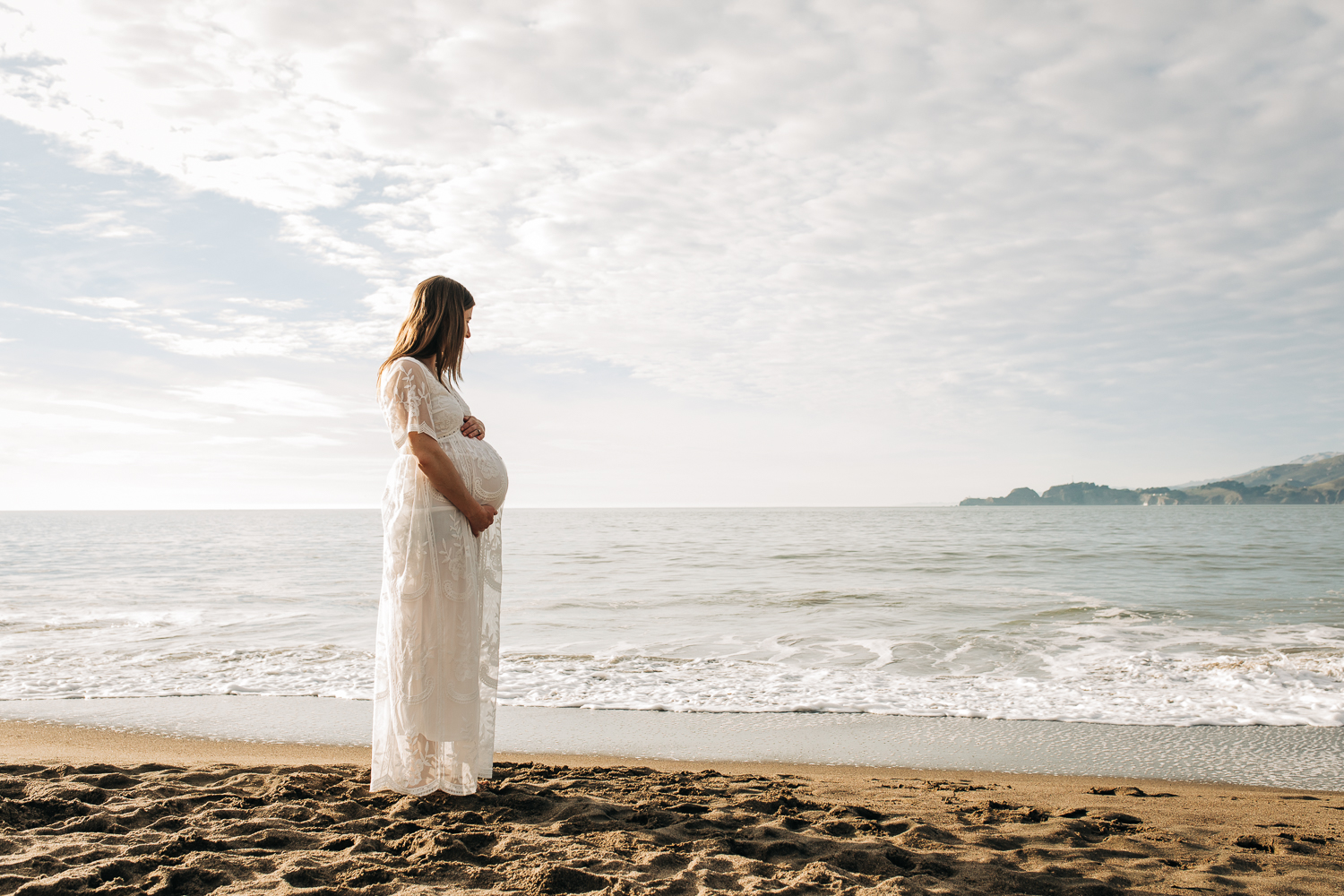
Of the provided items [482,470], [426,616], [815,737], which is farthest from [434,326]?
[815,737]

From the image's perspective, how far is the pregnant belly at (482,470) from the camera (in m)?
3.12

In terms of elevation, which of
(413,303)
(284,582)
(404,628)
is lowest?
(284,582)

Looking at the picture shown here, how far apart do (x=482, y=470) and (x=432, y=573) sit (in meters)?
0.49

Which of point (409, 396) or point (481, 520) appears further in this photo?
point (481, 520)

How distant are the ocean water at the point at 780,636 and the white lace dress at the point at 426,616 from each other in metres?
2.80

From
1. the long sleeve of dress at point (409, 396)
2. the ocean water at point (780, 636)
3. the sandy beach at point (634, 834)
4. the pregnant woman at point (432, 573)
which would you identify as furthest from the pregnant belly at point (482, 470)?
the ocean water at point (780, 636)

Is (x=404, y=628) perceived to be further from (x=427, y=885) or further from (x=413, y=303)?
(x=413, y=303)

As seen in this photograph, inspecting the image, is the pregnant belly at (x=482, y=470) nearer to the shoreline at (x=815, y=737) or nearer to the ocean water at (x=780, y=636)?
the shoreline at (x=815, y=737)

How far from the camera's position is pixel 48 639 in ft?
28.0

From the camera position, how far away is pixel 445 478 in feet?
9.80

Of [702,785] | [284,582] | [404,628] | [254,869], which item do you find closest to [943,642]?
[702,785]

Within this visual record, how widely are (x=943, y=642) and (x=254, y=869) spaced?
7.75 meters

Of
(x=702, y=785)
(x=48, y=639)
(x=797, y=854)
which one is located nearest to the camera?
(x=797, y=854)

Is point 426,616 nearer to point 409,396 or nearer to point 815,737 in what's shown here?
point 409,396
